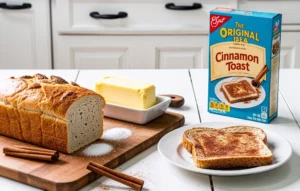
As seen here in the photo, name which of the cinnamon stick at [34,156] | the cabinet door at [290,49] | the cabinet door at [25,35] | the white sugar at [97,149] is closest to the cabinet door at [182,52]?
the cabinet door at [290,49]

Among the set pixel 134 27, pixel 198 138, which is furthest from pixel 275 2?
pixel 198 138

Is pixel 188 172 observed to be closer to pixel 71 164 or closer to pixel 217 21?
pixel 71 164

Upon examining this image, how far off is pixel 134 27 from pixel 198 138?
58.5 inches

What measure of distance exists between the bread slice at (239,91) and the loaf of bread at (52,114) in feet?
1.21

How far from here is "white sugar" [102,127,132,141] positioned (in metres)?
1.55

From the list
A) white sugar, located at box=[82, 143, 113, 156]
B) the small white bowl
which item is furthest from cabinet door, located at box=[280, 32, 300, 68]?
white sugar, located at box=[82, 143, 113, 156]

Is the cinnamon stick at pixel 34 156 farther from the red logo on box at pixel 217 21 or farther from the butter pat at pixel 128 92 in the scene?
the red logo on box at pixel 217 21

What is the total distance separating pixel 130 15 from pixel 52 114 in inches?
58.2

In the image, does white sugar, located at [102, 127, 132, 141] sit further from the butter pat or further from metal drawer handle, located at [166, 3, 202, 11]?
metal drawer handle, located at [166, 3, 202, 11]

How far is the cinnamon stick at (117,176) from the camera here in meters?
1.31

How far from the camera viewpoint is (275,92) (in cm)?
170

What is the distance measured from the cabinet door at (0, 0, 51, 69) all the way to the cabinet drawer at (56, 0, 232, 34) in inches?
3.2

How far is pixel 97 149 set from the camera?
148 cm

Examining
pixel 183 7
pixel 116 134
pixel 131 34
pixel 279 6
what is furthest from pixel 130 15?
pixel 116 134
